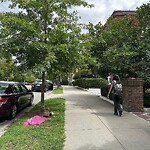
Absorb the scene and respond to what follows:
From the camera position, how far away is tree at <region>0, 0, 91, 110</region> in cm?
905

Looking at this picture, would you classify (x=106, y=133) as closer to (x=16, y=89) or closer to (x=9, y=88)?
(x=9, y=88)

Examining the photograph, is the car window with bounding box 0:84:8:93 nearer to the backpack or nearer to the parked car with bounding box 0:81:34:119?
the parked car with bounding box 0:81:34:119

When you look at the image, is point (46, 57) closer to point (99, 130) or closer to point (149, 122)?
point (99, 130)

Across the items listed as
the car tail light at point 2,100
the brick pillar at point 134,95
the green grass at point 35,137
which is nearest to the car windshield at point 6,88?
the car tail light at point 2,100

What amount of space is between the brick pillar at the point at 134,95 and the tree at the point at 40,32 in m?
3.03

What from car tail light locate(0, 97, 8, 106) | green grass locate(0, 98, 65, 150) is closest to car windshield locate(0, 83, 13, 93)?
car tail light locate(0, 97, 8, 106)

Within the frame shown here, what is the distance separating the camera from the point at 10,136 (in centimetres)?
675

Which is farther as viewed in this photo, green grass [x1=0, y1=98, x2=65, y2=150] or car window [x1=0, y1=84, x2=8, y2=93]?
car window [x1=0, y1=84, x2=8, y2=93]

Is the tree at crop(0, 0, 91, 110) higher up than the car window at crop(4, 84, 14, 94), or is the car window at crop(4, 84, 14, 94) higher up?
the tree at crop(0, 0, 91, 110)

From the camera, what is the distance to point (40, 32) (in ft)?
31.2

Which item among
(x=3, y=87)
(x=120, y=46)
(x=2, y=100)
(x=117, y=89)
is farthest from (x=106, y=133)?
(x=120, y=46)

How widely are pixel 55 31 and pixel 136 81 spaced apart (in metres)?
4.11

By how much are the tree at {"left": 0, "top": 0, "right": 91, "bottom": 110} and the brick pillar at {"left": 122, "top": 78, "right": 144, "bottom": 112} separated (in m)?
3.03

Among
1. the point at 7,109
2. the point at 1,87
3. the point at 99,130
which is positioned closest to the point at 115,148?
the point at 99,130
